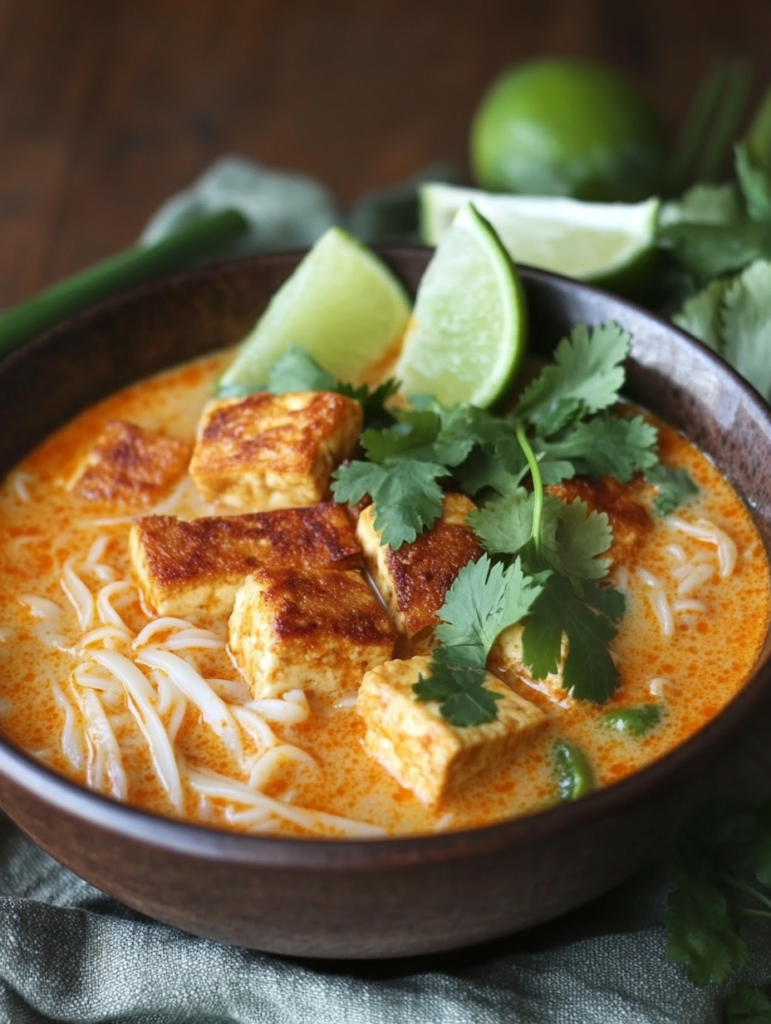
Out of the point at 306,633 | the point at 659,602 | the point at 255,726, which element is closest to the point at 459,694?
the point at 306,633

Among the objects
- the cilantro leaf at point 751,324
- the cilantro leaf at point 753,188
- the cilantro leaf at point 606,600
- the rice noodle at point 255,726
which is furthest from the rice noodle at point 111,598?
the cilantro leaf at point 753,188

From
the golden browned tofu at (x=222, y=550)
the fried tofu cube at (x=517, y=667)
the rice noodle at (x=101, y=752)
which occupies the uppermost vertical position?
the fried tofu cube at (x=517, y=667)

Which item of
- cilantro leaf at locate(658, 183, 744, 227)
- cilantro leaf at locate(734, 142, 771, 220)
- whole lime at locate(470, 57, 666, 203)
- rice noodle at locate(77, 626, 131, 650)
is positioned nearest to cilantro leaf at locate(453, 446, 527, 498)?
rice noodle at locate(77, 626, 131, 650)

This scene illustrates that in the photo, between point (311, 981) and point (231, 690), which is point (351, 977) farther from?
point (231, 690)

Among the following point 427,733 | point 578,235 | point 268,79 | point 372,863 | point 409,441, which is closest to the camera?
point 372,863

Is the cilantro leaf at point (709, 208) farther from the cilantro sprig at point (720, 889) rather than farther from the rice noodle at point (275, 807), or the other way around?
the rice noodle at point (275, 807)

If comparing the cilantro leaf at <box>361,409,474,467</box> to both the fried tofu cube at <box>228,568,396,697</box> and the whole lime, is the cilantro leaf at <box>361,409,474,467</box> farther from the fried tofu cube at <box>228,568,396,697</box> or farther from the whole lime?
the whole lime
